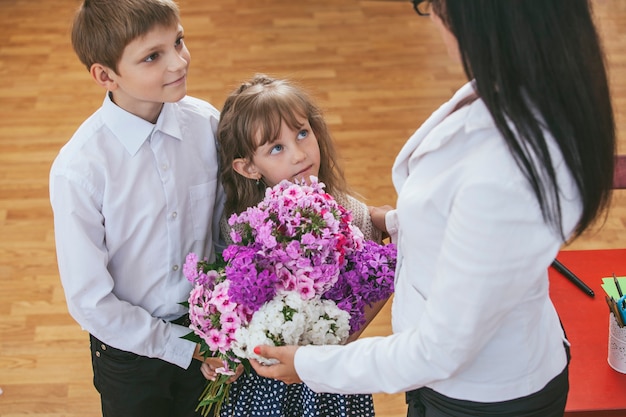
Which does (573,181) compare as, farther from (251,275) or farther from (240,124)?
(240,124)

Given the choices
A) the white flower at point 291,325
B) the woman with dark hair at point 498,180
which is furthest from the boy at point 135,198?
the woman with dark hair at point 498,180

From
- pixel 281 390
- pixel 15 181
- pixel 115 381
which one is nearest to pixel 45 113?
pixel 15 181

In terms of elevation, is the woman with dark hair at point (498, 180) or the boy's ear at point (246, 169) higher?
the woman with dark hair at point (498, 180)

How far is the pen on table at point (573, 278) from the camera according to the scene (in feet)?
6.67

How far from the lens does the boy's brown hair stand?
177 cm

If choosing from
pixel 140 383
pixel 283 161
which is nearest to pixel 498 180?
pixel 283 161

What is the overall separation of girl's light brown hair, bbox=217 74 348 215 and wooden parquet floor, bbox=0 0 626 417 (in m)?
1.09

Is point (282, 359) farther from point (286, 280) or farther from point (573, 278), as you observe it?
point (573, 278)

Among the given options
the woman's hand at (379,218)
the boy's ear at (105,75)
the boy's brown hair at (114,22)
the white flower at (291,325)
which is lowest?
the woman's hand at (379,218)

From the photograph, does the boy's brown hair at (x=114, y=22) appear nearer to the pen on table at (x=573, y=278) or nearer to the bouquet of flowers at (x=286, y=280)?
the bouquet of flowers at (x=286, y=280)

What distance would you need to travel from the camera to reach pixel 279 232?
173cm

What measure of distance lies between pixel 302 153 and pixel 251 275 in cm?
42

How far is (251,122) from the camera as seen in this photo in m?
1.98

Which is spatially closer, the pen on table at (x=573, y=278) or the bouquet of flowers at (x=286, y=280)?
the bouquet of flowers at (x=286, y=280)
